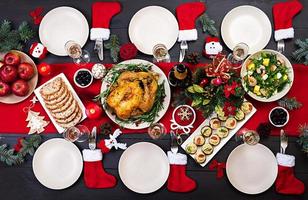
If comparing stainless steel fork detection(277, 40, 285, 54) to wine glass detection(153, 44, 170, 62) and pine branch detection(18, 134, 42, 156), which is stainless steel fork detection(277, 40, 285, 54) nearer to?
wine glass detection(153, 44, 170, 62)

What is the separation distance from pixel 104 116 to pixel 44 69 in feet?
1.81

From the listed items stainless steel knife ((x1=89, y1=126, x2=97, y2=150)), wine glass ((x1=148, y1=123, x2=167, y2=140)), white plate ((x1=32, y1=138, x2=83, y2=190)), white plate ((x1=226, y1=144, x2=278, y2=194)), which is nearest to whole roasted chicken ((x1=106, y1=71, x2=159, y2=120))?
wine glass ((x1=148, y1=123, x2=167, y2=140))

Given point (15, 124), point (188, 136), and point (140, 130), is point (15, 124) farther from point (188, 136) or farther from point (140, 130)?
point (188, 136)

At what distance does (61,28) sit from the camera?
117 inches

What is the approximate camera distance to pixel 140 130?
2.86 metres

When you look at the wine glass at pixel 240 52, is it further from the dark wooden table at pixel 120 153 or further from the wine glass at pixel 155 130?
the wine glass at pixel 155 130

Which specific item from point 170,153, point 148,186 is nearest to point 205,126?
point 170,153

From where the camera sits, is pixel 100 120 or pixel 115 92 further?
pixel 100 120

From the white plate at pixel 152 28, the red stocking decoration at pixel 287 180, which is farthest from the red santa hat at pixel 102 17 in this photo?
the red stocking decoration at pixel 287 180

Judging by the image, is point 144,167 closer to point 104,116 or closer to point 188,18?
point 104,116

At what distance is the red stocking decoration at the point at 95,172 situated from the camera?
2822 millimetres

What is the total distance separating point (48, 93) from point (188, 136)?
1044 millimetres

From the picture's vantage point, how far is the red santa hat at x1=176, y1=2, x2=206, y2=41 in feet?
9.46

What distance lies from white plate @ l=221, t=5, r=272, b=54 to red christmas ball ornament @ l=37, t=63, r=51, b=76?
129cm
